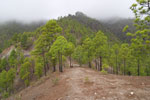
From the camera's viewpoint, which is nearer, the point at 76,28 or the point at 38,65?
the point at 38,65

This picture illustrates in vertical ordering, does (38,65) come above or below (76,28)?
below

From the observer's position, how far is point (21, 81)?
3859 cm

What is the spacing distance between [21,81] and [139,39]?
43.4 metres

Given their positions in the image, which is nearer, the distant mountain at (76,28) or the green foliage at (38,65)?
the green foliage at (38,65)

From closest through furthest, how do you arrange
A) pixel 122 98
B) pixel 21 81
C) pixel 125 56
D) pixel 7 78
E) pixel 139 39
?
pixel 122 98 < pixel 139 39 < pixel 125 56 < pixel 7 78 < pixel 21 81

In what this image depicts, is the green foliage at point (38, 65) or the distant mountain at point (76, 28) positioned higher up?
the distant mountain at point (76, 28)

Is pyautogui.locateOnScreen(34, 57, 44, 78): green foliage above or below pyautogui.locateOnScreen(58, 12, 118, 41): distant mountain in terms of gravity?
below

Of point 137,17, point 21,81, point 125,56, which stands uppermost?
point 137,17

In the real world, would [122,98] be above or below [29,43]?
below

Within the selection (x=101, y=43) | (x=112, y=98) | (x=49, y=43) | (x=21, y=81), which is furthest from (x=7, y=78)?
(x=112, y=98)

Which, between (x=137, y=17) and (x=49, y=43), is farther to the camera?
(x=49, y=43)

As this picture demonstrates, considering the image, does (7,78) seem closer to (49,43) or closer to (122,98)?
(49,43)

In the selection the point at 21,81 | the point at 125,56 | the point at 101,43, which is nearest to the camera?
the point at 101,43

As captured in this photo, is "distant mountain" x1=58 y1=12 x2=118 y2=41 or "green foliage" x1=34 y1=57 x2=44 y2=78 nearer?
"green foliage" x1=34 y1=57 x2=44 y2=78
